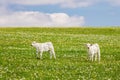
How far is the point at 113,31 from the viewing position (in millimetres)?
85750

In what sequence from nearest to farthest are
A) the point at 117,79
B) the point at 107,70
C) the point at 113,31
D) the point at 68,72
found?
the point at 117,79 → the point at 68,72 → the point at 107,70 → the point at 113,31

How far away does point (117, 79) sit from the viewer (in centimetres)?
2228

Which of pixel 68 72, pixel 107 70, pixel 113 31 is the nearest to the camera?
pixel 68 72

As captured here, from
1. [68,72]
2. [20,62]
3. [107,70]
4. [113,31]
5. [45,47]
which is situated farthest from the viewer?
[113,31]

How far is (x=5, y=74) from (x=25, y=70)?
178 centimetres

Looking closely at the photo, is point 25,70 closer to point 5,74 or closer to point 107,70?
point 5,74

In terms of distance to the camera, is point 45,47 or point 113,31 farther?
point 113,31

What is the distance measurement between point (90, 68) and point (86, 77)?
3.75 meters

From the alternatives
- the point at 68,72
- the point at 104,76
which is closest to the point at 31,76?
the point at 68,72

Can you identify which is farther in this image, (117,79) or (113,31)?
(113,31)

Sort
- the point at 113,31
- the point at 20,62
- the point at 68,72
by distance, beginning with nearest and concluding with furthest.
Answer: the point at 68,72 → the point at 20,62 → the point at 113,31

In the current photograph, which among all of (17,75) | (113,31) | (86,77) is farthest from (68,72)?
(113,31)

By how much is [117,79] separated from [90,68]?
13.6ft

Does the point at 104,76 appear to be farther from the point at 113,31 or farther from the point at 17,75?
the point at 113,31
